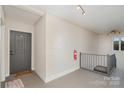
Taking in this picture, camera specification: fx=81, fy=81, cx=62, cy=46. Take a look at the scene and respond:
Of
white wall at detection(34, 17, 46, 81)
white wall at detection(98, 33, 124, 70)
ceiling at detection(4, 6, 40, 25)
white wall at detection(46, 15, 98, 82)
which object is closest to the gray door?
white wall at detection(34, 17, 46, 81)

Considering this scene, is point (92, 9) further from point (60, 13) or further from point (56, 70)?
point (56, 70)

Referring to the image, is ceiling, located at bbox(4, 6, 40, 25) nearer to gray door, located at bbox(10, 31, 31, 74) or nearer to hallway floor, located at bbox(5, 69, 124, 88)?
gray door, located at bbox(10, 31, 31, 74)

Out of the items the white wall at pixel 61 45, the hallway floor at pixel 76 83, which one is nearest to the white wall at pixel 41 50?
the white wall at pixel 61 45

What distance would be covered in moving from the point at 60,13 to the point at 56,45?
3.67 ft

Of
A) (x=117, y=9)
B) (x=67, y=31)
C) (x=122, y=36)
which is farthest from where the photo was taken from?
(x=122, y=36)

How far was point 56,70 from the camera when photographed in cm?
295

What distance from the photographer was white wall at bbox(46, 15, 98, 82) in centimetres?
273

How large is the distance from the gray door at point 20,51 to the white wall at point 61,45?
4.69 ft

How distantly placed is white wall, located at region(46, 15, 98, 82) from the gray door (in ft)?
4.69

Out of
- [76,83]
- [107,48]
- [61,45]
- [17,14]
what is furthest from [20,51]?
[107,48]

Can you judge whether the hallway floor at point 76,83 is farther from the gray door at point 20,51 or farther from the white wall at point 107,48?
the white wall at point 107,48
